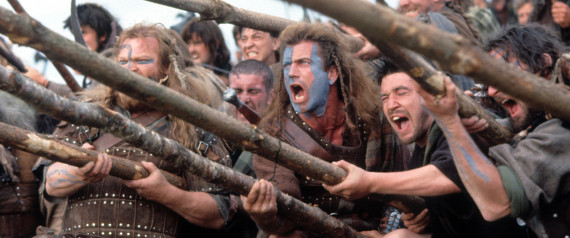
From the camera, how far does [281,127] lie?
5086mm

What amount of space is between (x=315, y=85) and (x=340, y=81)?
182 mm

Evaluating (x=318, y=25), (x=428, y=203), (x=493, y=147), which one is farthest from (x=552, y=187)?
(x=318, y=25)

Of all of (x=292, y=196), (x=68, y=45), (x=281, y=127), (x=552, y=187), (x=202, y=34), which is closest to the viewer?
(x=68, y=45)

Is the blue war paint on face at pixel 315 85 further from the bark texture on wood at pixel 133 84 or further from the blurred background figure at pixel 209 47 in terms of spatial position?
the blurred background figure at pixel 209 47

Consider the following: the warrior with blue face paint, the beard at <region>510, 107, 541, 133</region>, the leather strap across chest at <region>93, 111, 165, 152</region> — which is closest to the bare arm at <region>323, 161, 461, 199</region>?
the beard at <region>510, 107, 541, 133</region>

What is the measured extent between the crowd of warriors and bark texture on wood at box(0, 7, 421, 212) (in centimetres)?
11

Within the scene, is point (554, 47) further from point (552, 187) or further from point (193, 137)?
point (193, 137)

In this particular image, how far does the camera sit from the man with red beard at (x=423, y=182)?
406cm

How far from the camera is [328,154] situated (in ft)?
16.4

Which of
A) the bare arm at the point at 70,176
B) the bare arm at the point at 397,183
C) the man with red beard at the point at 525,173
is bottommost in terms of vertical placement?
the bare arm at the point at 70,176

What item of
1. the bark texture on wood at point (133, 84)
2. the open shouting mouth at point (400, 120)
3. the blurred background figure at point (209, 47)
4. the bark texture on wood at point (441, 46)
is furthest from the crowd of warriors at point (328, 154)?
the blurred background figure at point (209, 47)

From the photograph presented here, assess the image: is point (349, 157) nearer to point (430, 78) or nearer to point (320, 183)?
point (320, 183)

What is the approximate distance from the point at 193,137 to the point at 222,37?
255 cm

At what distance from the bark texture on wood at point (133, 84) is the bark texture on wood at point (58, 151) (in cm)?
108
